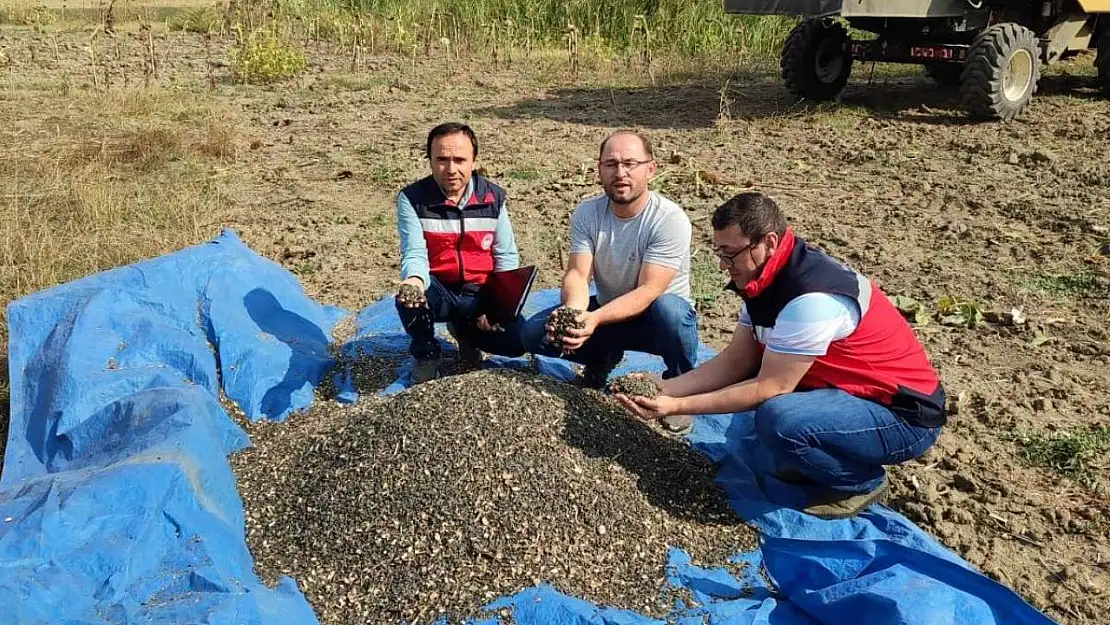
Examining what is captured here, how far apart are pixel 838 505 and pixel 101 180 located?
195 inches

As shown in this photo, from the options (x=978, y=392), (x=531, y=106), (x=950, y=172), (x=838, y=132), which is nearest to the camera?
(x=978, y=392)

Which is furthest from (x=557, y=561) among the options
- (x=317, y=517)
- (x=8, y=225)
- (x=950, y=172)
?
(x=950, y=172)

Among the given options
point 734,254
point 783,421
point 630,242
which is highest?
point 734,254

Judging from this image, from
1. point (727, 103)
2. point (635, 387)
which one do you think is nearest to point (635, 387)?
point (635, 387)

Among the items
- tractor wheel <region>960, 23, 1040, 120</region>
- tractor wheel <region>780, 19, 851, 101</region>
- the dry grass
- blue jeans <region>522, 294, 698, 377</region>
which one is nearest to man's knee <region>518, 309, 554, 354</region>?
blue jeans <region>522, 294, 698, 377</region>

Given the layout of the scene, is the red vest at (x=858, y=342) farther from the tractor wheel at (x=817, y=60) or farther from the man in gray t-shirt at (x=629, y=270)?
the tractor wheel at (x=817, y=60)

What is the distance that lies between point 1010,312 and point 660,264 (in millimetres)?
2070

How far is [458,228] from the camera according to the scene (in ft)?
11.6

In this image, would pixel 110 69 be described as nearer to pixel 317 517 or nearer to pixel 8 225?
pixel 8 225

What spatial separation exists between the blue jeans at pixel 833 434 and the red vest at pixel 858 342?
0.16ft

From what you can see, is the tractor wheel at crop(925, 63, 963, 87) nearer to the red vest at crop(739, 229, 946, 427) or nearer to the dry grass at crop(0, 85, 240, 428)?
the dry grass at crop(0, 85, 240, 428)

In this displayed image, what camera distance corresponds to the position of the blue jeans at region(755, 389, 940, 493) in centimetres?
260

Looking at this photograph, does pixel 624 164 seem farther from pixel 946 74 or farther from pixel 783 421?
pixel 946 74

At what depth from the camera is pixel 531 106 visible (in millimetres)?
8734
